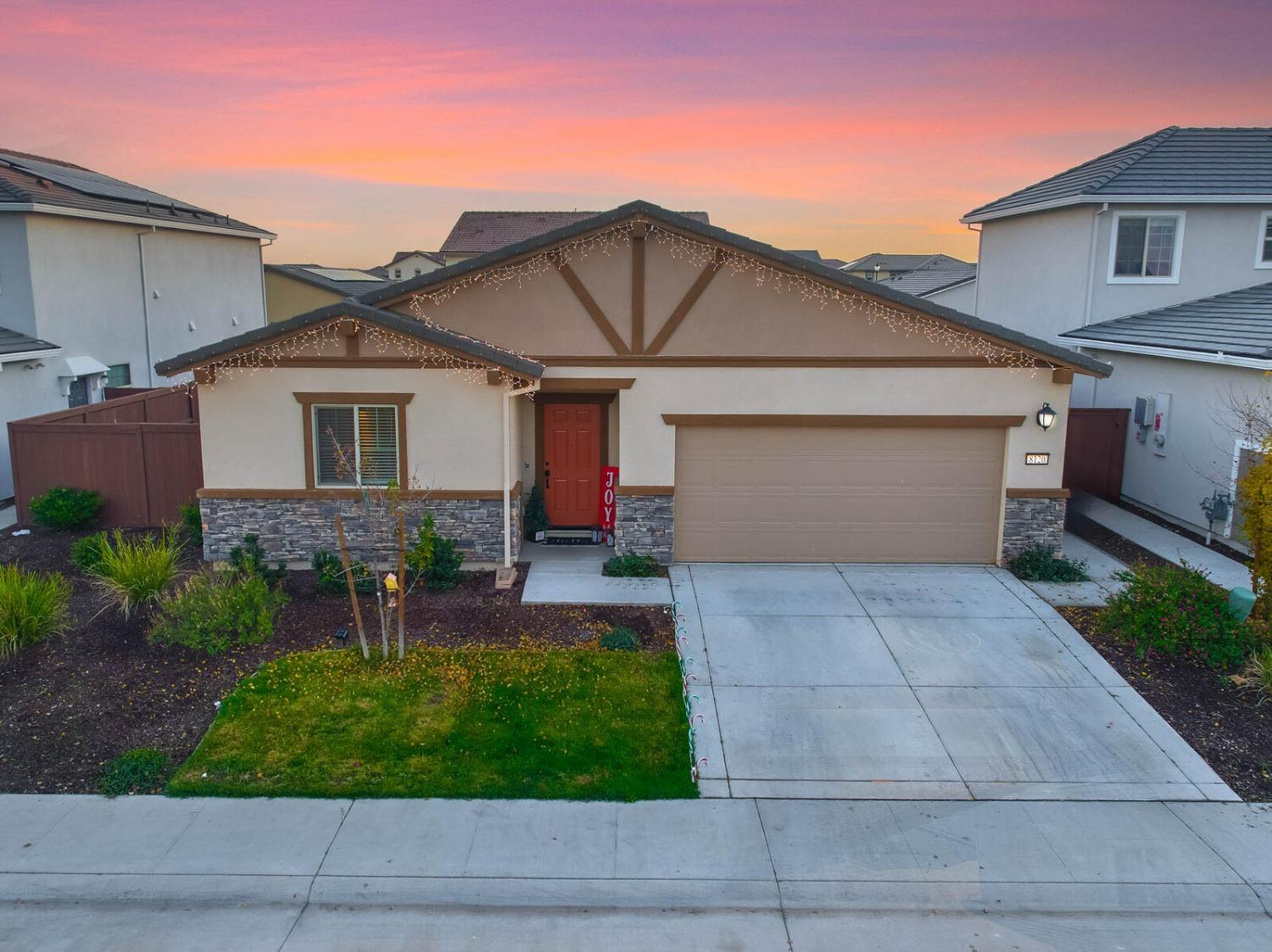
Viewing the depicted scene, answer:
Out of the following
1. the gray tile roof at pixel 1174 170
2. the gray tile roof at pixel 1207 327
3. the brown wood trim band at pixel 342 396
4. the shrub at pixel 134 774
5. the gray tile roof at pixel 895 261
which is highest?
the gray tile roof at pixel 895 261

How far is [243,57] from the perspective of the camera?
16828mm

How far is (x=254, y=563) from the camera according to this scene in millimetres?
11914

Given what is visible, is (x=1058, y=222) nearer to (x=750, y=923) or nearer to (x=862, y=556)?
(x=862, y=556)

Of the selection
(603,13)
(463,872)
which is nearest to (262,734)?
(463,872)

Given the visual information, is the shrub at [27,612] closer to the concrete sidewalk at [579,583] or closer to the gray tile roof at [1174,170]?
the concrete sidewalk at [579,583]

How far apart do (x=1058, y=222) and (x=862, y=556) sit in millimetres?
10669

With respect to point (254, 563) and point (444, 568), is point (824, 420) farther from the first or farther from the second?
point (254, 563)

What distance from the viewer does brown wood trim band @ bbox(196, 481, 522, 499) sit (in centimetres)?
1198

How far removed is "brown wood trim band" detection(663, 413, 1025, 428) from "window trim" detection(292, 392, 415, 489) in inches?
137

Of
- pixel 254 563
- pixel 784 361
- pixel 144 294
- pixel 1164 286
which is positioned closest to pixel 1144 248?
pixel 1164 286

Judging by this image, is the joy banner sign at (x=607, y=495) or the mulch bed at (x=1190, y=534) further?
the joy banner sign at (x=607, y=495)

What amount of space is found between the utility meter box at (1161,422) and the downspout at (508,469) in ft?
34.0

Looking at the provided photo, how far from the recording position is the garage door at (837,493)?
1267cm

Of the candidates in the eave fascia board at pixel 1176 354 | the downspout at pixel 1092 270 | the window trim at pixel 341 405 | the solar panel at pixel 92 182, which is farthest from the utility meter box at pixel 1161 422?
the solar panel at pixel 92 182
